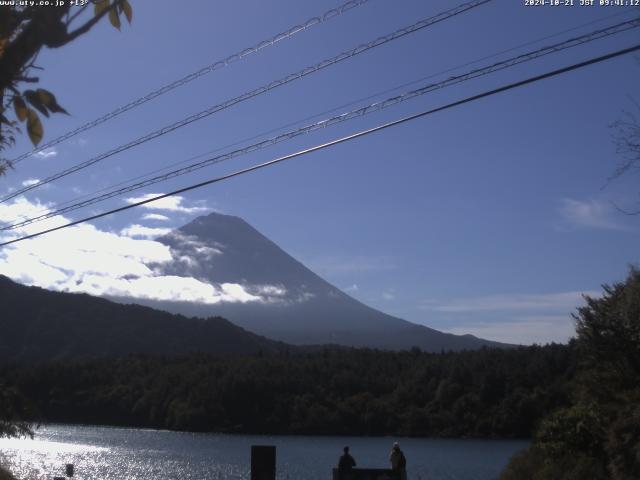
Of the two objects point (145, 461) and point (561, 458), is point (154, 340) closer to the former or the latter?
point (145, 461)

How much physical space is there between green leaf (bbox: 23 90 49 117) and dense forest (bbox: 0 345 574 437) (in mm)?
64912

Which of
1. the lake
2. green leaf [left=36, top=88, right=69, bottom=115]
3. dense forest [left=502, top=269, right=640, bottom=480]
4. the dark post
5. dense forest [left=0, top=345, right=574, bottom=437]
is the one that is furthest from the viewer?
dense forest [left=0, top=345, right=574, bottom=437]

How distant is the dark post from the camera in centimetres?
999

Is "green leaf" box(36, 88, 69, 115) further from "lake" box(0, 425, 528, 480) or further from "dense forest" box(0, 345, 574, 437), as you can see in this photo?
"dense forest" box(0, 345, 574, 437)

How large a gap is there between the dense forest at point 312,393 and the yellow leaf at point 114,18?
64.7m

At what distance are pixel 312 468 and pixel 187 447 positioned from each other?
70.2 feet

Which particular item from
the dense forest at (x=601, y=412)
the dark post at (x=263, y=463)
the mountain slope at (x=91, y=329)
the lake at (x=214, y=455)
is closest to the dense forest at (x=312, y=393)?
the lake at (x=214, y=455)

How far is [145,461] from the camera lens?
49844 millimetres

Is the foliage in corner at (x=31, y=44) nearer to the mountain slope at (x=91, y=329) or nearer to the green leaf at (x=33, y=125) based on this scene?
the green leaf at (x=33, y=125)

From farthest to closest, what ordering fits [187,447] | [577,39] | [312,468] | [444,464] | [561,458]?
[187,447], [444,464], [312,468], [561,458], [577,39]

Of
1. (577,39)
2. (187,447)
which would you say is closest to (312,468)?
(187,447)

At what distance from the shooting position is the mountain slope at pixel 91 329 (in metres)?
114

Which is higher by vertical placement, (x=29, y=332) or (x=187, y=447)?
(x=29, y=332)

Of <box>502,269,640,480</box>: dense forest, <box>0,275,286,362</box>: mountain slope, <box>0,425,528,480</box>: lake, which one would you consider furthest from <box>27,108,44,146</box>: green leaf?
<box>0,275,286,362</box>: mountain slope
